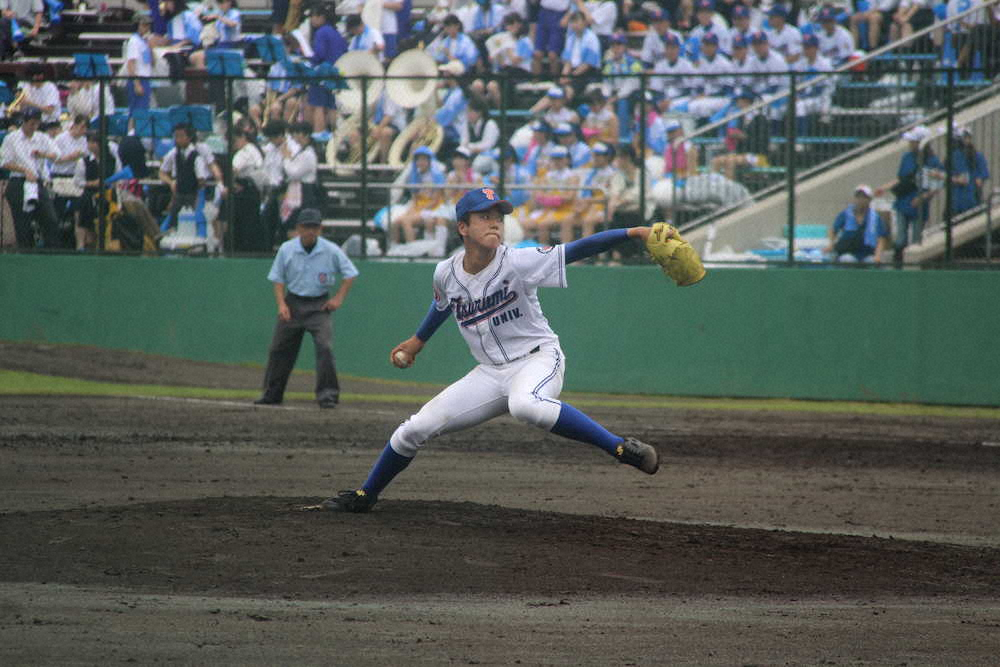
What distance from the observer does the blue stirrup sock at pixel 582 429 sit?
8227 millimetres

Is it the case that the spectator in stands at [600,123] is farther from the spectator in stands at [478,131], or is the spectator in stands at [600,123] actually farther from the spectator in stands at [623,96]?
the spectator in stands at [478,131]

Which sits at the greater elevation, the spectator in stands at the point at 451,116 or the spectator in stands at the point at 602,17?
the spectator in stands at the point at 602,17

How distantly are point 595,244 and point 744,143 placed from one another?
10.3 metres

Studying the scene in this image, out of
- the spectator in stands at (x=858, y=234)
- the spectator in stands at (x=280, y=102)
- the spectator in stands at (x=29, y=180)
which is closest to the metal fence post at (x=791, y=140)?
the spectator in stands at (x=858, y=234)

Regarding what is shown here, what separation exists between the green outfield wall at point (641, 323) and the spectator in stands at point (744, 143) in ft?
4.88

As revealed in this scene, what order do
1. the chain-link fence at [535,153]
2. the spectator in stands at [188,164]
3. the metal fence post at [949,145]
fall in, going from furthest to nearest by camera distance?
1. the spectator in stands at [188,164]
2. the chain-link fence at [535,153]
3. the metal fence post at [949,145]

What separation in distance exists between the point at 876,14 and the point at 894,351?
5.83m

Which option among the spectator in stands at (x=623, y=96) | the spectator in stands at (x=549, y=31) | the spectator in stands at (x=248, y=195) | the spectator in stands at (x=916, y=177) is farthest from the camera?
the spectator in stands at (x=549, y=31)

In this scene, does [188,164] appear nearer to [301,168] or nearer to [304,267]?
[301,168]

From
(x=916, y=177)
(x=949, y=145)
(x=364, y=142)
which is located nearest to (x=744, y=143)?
(x=916, y=177)

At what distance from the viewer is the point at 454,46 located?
22391mm

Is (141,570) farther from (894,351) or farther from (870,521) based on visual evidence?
(894,351)

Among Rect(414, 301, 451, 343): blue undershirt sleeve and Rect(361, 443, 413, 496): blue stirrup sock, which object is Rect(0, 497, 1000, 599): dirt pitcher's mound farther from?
Rect(414, 301, 451, 343): blue undershirt sleeve

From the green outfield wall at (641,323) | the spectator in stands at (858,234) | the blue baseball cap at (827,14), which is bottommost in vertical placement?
the green outfield wall at (641,323)
